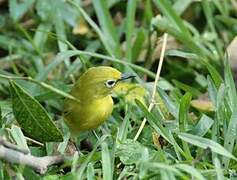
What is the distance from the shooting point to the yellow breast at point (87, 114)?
2.94 m

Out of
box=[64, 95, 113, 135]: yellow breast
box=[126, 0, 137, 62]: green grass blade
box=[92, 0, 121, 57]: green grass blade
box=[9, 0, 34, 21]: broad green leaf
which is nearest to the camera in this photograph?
box=[64, 95, 113, 135]: yellow breast

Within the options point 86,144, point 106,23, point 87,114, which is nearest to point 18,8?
point 106,23

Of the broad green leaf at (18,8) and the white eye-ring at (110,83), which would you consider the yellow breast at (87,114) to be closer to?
the white eye-ring at (110,83)

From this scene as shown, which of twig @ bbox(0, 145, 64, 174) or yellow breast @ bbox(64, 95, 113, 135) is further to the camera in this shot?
yellow breast @ bbox(64, 95, 113, 135)

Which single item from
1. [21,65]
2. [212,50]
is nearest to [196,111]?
[212,50]

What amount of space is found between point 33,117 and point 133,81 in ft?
3.61

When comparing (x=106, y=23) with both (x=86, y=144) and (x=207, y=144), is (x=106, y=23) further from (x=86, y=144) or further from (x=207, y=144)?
(x=207, y=144)

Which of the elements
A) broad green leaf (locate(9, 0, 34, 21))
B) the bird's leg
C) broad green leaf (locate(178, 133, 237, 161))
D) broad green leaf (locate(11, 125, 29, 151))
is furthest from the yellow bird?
broad green leaf (locate(9, 0, 34, 21))

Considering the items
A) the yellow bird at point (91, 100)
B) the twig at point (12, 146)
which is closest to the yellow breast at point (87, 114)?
the yellow bird at point (91, 100)

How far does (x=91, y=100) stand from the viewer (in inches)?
118

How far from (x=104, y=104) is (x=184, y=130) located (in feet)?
1.09

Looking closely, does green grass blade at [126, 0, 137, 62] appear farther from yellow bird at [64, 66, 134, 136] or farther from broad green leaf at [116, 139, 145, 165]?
broad green leaf at [116, 139, 145, 165]

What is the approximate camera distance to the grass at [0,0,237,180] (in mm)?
2635

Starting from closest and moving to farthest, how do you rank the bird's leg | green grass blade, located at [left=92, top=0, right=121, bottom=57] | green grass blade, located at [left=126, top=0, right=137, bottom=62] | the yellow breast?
the yellow breast < the bird's leg < green grass blade, located at [left=126, top=0, right=137, bottom=62] < green grass blade, located at [left=92, top=0, right=121, bottom=57]
